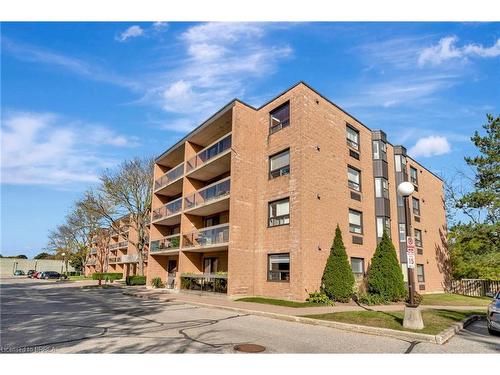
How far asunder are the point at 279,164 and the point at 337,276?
25.0ft

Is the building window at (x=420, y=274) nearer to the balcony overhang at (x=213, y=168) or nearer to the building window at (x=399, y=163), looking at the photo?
the building window at (x=399, y=163)

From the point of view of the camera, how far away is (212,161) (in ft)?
78.9

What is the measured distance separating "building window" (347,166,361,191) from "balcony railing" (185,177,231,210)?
817 cm

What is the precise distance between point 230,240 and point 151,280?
14.8m

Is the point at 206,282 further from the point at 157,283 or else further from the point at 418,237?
the point at 418,237

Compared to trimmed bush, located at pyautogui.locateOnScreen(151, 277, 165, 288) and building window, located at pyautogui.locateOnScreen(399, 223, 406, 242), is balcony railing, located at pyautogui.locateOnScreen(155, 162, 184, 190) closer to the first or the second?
trimmed bush, located at pyautogui.locateOnScreen(151, 277, 165, 288)

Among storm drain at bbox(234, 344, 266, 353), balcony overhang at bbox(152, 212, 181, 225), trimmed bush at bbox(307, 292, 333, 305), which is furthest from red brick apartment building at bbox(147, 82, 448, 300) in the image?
storm drain at bbox(234, 344, 266, 353)

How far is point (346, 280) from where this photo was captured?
59.6 feet

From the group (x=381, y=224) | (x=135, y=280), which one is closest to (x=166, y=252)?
(x=135, y=280)

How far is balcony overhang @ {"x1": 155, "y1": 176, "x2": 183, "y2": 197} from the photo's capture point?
99.9 ft

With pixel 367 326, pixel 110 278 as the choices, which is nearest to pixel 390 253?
pixel 367 326

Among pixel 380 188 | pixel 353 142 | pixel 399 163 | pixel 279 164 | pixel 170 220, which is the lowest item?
pixel 170 220

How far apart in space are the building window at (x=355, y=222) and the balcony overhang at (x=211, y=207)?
8261 millimetres

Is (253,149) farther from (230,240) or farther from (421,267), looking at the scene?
(421,267)
